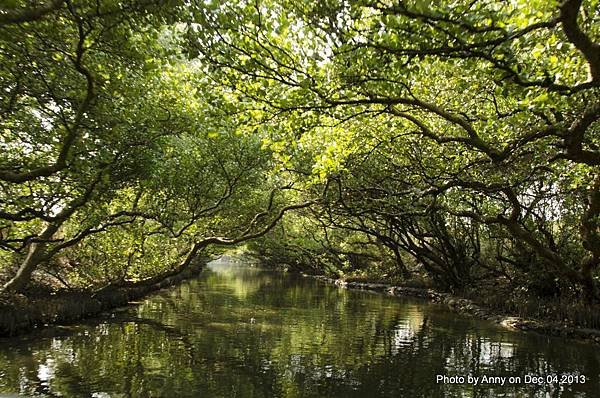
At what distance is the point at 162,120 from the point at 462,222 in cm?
1940

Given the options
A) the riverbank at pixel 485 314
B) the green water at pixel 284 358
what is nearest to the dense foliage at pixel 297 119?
the riverbank at pixel 485 314

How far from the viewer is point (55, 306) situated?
16922 mm

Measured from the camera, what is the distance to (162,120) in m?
15.0

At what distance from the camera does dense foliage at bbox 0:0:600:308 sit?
301 inches

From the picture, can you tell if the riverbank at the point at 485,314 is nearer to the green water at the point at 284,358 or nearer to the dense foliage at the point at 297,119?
the green water at the point at 284,358

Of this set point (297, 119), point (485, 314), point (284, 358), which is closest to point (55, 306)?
point (284, 358)

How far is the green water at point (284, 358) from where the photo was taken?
10.2 metres

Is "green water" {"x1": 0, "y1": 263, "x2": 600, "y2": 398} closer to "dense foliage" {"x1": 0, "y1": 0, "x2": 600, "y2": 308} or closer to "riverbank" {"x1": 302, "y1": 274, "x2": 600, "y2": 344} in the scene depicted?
"riverbank" {"x1": 302, "y1": 274, "x2": 600, "y2": 344}

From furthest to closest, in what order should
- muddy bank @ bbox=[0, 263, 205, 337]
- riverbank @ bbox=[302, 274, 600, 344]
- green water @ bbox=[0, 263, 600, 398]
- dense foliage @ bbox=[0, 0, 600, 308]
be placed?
riverbank @ bbox=[302, 274, 600, 344], muddy bank @ bbox=[0, 263, 205, 337], green water @ bbox=[0, 263, 600, 398], dense foliage @ bbox=[0, 0, 600, 308]

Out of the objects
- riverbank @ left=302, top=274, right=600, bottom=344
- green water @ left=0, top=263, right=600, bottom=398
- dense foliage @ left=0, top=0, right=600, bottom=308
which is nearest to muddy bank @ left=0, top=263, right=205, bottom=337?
green water @ left=0, top=263, right=600, bottom=398

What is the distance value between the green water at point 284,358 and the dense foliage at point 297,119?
343 centimetres

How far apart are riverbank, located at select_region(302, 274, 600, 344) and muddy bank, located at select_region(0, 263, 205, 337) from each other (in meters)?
15.6

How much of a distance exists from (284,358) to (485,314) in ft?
41.3

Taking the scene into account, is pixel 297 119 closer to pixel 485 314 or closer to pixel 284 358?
pixel 284 358
